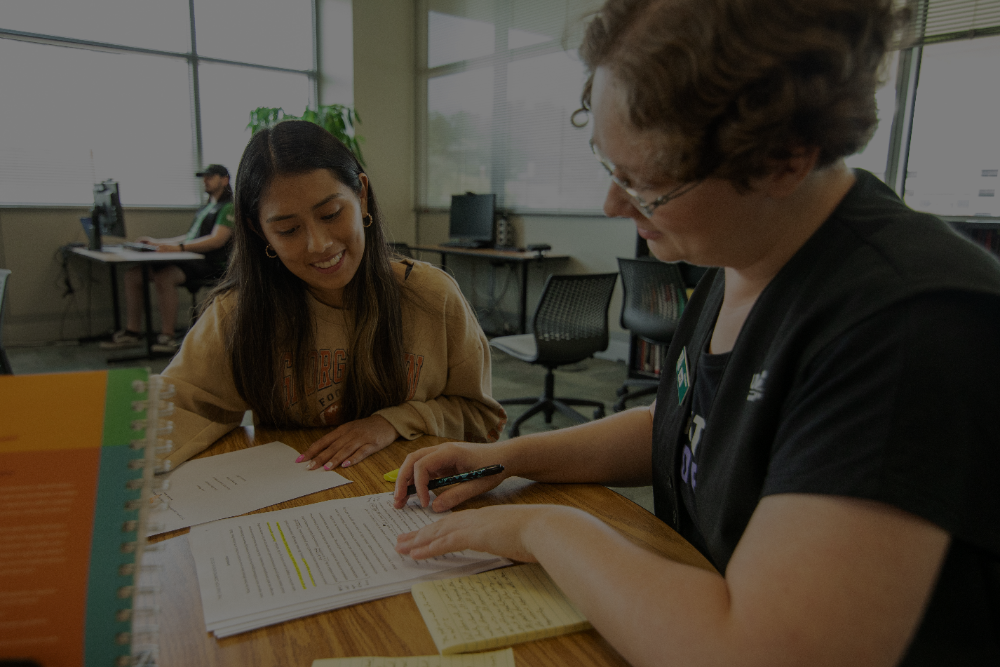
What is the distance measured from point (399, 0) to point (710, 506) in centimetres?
649

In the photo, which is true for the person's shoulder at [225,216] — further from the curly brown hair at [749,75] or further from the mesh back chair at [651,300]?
the curly brown hair at [749,75]

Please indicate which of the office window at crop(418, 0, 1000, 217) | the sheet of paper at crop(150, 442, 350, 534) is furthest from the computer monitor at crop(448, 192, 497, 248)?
the sheet of paper at crop(150, 442, 350, 534)

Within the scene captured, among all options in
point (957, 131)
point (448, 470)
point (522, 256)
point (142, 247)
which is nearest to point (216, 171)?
point (142, 247)

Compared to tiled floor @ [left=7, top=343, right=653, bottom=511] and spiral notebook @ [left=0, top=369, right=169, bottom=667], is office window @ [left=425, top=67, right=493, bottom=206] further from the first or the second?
spiral notebook @ [left=0, top=369, right=169, bottom=667]

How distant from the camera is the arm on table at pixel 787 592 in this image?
0.45m

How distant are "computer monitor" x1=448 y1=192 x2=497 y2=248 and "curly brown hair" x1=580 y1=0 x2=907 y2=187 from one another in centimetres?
476

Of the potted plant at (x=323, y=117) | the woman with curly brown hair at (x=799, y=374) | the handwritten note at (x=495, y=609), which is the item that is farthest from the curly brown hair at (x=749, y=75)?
the potted plant at (x=323, y=117)

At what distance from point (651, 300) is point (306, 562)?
2.91m

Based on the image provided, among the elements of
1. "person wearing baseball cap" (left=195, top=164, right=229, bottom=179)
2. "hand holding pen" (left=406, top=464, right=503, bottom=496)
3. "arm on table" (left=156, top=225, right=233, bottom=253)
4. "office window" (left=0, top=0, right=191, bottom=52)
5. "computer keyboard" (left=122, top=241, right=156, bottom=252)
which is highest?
"office window" (left=0, top=0, right=191, bottom=52)

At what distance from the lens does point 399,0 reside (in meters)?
6.08

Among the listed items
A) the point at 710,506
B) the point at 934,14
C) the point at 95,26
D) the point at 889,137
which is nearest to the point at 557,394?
the point at 889,137

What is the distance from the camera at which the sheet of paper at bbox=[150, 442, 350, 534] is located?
0.87 meters

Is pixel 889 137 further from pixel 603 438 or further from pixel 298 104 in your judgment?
pixel 298 104

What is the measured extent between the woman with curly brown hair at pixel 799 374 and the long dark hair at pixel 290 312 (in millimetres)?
639
